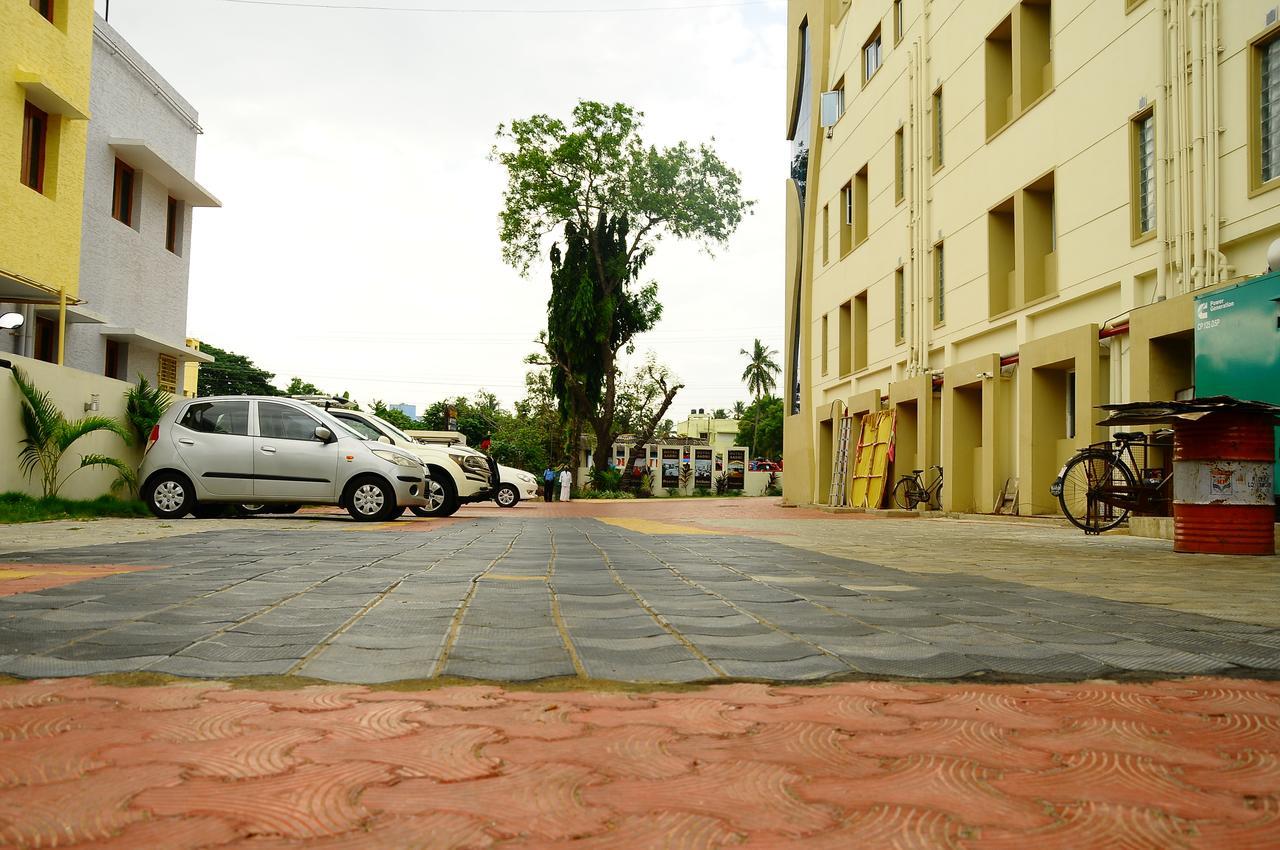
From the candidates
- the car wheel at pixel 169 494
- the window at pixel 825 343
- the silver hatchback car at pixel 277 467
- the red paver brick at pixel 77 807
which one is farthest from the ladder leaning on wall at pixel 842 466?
the red paver brick at pixel 77 807

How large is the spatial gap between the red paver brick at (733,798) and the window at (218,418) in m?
13.3

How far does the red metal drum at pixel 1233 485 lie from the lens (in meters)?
8.17

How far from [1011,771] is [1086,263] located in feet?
45.0

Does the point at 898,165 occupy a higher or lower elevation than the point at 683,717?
higher

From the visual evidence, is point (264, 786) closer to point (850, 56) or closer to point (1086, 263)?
point (1086, 263)

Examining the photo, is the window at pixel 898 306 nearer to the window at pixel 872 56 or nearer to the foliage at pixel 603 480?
the window at pixel 872 56

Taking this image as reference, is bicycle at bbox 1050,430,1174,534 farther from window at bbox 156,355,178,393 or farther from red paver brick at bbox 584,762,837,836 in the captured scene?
window at bbox 156,355,178,393

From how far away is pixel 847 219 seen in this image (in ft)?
87.8

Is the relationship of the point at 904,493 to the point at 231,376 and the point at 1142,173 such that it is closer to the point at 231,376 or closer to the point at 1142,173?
the point at 1142,173

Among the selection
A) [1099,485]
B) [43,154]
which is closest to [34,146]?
[43,154]

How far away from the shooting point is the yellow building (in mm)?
15234

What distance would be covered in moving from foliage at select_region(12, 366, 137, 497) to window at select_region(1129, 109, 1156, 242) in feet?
45.8

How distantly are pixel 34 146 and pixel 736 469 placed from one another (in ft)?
192

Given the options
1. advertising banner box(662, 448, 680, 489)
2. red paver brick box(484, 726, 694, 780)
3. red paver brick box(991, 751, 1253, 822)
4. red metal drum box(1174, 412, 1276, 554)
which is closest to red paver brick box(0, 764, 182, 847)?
red paver brick box(484, 726, 694, 780)
